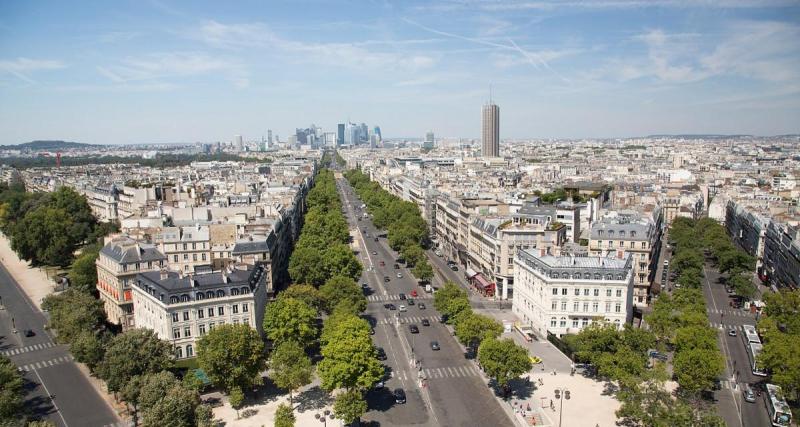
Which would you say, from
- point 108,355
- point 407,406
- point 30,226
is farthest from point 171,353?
point 30,226

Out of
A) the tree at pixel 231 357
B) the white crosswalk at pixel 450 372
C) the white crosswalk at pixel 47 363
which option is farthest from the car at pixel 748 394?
the white crosswalk at pixel 47 363

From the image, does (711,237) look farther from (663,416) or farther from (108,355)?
(108,355)

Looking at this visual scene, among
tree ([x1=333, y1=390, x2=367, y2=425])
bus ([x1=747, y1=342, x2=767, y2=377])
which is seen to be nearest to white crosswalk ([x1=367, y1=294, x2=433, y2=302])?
tree ([x1=333, y1=390, x2=367, y2=425])

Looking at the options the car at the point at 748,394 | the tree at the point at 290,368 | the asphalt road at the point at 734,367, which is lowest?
the asphalt road at the point at 734,367

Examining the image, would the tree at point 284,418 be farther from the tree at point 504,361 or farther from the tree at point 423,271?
the tree at point 423,271

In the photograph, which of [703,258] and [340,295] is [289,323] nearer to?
[340,295]

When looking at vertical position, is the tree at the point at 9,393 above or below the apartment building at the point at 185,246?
below

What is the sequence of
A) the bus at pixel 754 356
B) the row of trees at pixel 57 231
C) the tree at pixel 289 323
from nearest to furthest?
1. the bus at pixel 754 356
2. the tree at pixel 289 323
3. the row of trees at pixel 57 231
